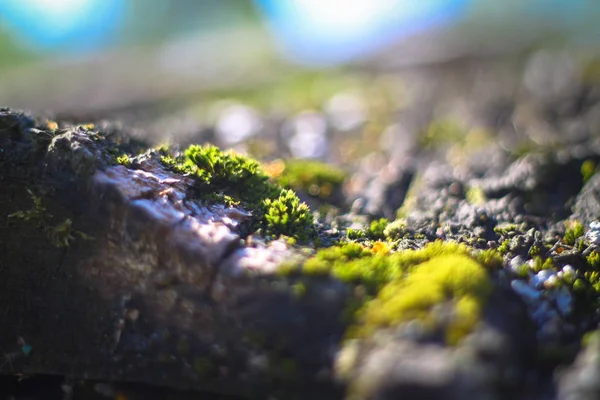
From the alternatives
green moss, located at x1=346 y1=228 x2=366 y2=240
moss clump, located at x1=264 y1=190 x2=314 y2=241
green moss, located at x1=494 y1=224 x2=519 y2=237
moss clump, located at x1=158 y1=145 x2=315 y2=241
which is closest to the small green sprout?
moss clump, located at x1=158 y1=145 x2=315 y2=241

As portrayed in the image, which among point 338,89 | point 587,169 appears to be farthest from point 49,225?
point 338,89

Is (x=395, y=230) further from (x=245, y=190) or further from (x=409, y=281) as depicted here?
(x=245, y=190)

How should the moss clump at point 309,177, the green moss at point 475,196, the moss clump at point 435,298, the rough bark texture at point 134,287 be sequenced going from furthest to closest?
the moss clump at point 309,177
the green moss at point 475,196
the rough bark texture at point 134,287
the moss clump at point 435,298

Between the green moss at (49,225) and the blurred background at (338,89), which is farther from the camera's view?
the blurred background at (338,89)

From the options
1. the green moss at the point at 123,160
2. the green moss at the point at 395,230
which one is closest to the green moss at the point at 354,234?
the green moss at the point at 395,230

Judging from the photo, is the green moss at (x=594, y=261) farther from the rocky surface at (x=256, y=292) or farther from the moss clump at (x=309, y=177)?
the moss clump at (x=309, y=177)

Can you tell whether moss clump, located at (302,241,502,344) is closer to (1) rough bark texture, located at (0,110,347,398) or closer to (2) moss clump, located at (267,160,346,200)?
(1) rough bark texture, located at (0,110,347,398)
